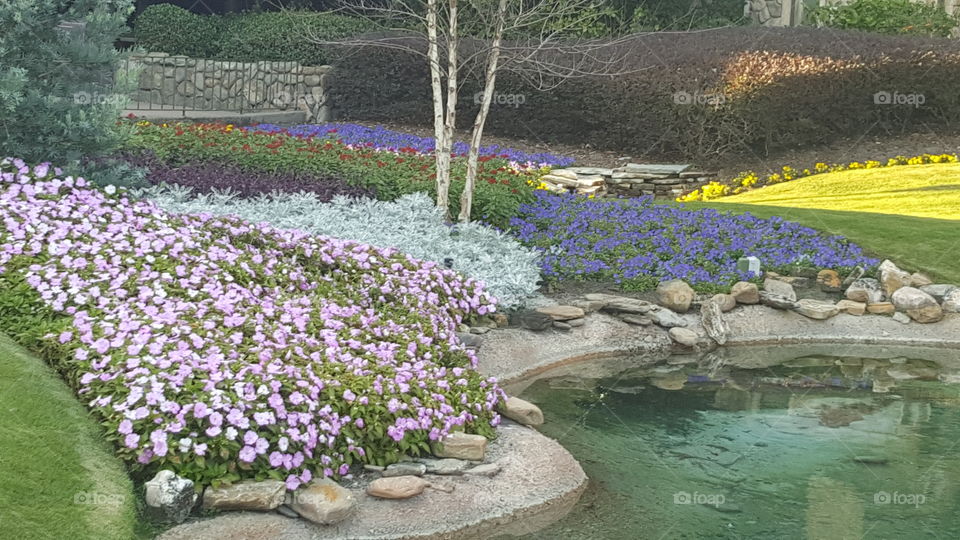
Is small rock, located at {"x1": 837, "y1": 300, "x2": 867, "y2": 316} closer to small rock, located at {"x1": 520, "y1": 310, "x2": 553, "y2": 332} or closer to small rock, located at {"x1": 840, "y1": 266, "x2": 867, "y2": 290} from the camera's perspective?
small rock, located at {"x1": 840, "y1": 266, "x2": 867, "y2": 290}

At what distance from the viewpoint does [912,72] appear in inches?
704

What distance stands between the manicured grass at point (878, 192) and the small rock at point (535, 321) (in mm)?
6011

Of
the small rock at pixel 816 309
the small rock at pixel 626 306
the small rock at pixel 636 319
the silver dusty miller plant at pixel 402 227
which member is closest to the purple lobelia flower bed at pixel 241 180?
the silver dusty miller plant at pixel 402 227

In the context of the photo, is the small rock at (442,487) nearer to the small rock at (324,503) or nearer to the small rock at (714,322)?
the small rock at (324,503)

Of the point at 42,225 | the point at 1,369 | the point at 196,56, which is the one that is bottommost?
the point at 1,369

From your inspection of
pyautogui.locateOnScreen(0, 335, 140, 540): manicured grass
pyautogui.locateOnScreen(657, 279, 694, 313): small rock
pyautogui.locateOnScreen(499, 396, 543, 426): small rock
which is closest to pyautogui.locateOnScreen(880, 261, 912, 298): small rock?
pyautogui.locateOnScreen(657, 279, 694, 313): small rock

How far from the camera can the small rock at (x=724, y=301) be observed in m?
10.5

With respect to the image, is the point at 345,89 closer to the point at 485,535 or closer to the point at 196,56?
the point at 196,56

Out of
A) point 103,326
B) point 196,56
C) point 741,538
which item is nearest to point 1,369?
point 103,326

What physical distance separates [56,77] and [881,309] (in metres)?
7.73

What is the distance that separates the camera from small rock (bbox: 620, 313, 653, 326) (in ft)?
33.1

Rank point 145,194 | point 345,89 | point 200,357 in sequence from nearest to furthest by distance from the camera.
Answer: point 200,357
point 145,194
point 345,89

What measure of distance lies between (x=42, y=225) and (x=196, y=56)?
1504 cm

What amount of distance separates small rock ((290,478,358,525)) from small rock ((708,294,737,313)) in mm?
5474
